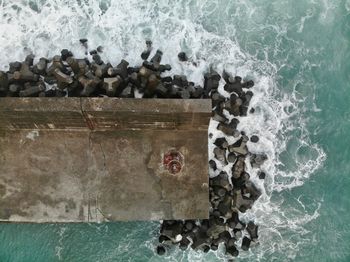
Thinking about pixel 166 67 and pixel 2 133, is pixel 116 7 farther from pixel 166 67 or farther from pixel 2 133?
pixel 2 133

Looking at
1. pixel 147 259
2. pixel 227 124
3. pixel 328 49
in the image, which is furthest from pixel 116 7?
pixel 147 259

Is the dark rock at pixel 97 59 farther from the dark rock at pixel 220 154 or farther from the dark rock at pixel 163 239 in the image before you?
the dark rock at pixel 163 239

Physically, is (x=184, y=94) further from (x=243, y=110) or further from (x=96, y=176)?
(x=96, y=176)

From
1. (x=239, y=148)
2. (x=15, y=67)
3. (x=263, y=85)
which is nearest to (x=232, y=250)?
(x=239, y=148)

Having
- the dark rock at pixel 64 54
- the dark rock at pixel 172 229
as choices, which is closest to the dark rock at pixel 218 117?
the dark rock at pixel 172 229

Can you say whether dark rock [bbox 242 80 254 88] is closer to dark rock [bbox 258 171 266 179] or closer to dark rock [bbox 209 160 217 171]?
dark rock [bbox 209 160 217 171]

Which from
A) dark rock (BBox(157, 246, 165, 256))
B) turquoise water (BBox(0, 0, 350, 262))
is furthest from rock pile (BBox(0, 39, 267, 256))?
turquoise water (BBox(0, 0, 350, 262))
